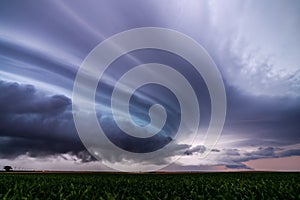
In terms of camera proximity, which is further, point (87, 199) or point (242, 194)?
point (242, 194)

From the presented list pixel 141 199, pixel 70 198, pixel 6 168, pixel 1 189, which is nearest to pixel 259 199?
pixel 141 199

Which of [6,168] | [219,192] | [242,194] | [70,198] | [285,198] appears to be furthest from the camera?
[6,168]

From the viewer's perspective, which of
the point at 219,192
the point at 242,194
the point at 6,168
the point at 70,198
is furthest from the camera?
the point at 6,168

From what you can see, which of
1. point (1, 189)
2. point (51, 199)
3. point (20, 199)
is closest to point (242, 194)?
point (51, 199)

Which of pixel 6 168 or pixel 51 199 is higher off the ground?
pixel 6 168

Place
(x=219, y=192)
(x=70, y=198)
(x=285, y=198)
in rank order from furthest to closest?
(x=219, y=192) < (x=70, y=198) < (x=285, y=198)

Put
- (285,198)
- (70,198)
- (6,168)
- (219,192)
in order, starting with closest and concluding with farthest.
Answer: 1. (285,198)
2. (70,198)
3. (219,192)
4. (6,168)

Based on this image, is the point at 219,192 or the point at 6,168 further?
the point at 6,168

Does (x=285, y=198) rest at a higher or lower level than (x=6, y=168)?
lower

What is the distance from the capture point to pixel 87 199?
13.6 metres

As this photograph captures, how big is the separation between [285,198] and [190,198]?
494cm

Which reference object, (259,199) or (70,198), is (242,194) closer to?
(259,199)

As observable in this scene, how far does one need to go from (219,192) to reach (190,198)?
6.56ft

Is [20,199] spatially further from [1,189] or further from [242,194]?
[242,194]
